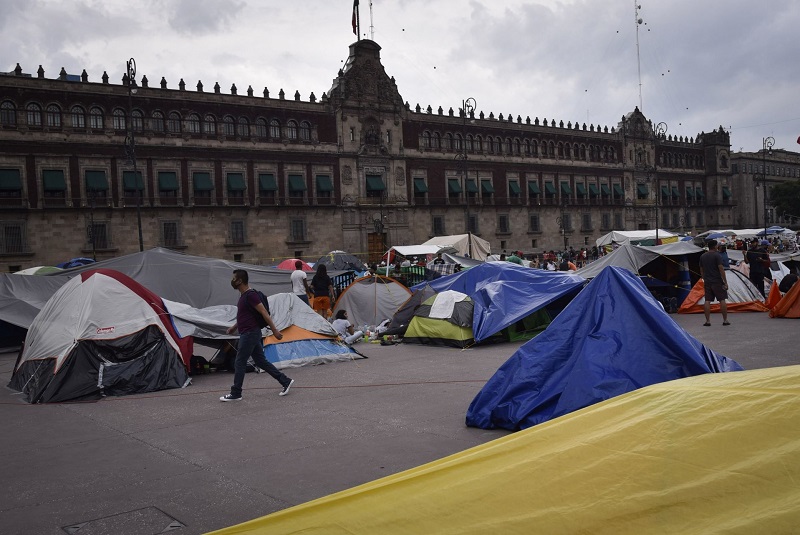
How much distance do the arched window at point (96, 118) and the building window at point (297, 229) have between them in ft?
40.9

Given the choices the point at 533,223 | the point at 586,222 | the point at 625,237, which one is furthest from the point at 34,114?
the point at 586,222

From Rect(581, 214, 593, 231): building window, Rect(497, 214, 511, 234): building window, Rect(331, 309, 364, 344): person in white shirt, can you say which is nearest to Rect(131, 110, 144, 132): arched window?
Rect(497, 214, 511, 234): building window

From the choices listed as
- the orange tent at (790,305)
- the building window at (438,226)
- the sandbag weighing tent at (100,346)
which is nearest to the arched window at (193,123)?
the building window at (438,226)

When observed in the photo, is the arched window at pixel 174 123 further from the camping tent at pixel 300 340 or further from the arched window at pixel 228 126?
the camping tent at pixel 300 340

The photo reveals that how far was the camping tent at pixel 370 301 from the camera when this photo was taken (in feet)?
55.2

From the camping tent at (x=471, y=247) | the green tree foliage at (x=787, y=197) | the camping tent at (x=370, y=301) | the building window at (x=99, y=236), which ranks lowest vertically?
the camping tent at (x=370, y=301)

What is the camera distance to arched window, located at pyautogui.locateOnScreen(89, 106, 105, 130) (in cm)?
3891

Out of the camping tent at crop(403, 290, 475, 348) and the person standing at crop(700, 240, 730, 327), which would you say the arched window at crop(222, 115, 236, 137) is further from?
the person standing at crop(700, 240, 730, 327)

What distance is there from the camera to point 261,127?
44.8 meters

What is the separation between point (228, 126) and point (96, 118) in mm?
7620

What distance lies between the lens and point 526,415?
6.61m

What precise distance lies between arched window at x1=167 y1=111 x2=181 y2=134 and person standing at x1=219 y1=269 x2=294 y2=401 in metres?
34.8

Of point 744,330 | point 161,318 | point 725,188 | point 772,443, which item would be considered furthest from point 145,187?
point 725,188

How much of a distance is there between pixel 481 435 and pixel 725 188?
76179mm
